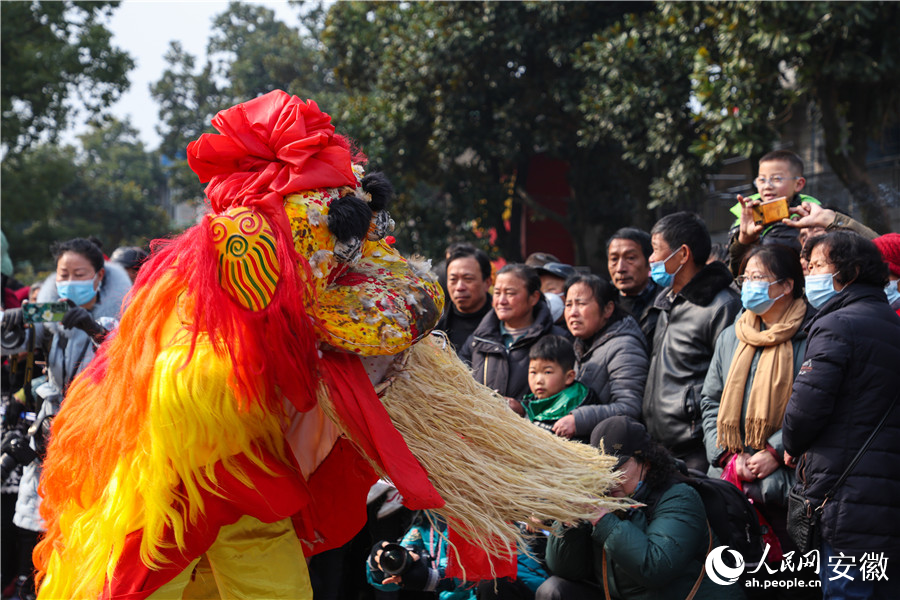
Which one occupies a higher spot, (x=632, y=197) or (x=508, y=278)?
(x=632, y=197)

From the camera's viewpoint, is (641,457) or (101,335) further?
(101,335)

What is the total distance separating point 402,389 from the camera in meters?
2.41

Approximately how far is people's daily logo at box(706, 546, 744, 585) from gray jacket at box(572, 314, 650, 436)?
798mm

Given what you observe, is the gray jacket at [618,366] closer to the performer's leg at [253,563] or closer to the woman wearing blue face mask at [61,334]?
the performer's leg at [253,563]

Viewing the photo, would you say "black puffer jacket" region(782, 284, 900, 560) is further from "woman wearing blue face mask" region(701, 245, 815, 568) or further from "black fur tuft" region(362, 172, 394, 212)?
"black fur tuft" region(362, 172, 394, 212)

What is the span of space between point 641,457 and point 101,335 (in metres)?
2.29

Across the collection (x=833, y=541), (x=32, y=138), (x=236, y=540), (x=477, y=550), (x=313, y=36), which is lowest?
(x=833, y=541)

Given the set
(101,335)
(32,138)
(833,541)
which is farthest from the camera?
(32,138)

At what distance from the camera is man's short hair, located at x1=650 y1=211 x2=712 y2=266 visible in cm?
420

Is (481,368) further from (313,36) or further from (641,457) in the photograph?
(313,36)

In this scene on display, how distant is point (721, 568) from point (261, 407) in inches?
79.7

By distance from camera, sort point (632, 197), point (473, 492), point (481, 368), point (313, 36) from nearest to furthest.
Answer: point (473, 492) → point (481, 368) → point (632, 197) → point (313, 36)

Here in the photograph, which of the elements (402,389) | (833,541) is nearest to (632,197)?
(833,541)

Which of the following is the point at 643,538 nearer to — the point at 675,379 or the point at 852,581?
the point at 852,581
